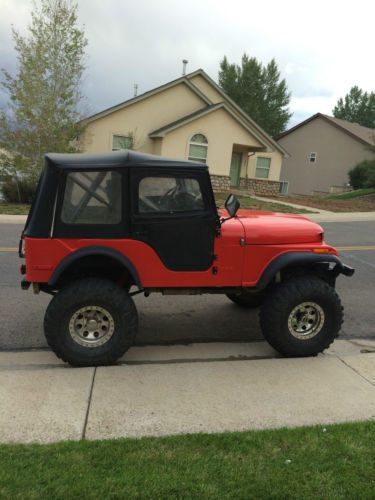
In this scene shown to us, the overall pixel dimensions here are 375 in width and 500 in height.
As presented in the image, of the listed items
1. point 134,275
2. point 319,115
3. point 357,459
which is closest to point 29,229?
point 134,275

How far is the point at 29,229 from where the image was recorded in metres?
4.11

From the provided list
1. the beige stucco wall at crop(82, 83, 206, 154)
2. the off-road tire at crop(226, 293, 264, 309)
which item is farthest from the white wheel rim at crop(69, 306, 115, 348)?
the beige stucco wall at crop(82, 83, 206, 154)

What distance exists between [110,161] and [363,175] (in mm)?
32057

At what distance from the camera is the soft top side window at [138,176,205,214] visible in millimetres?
4227

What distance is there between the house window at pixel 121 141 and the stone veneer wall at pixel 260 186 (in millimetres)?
7441

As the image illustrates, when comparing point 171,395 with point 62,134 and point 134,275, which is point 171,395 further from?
point 62,134

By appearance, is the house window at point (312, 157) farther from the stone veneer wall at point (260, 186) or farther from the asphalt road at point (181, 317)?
the asphalt road at point (181, 317)

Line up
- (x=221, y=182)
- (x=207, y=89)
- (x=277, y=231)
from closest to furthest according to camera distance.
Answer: (x=277, y=231) < (x=221, y=182) < (x=207, y=89)

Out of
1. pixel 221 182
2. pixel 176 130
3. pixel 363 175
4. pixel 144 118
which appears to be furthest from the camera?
pixel 363 175

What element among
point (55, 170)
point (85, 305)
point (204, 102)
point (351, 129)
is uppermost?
point (204, 102)

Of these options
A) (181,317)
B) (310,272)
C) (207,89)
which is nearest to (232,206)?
(310,272)

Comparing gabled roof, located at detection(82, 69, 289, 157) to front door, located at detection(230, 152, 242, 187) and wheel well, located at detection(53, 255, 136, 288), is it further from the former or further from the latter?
wheel well, located at detection(53, 255, 136, 288)

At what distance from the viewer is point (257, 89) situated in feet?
176

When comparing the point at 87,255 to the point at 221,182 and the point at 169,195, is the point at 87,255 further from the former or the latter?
the point at 221,182
